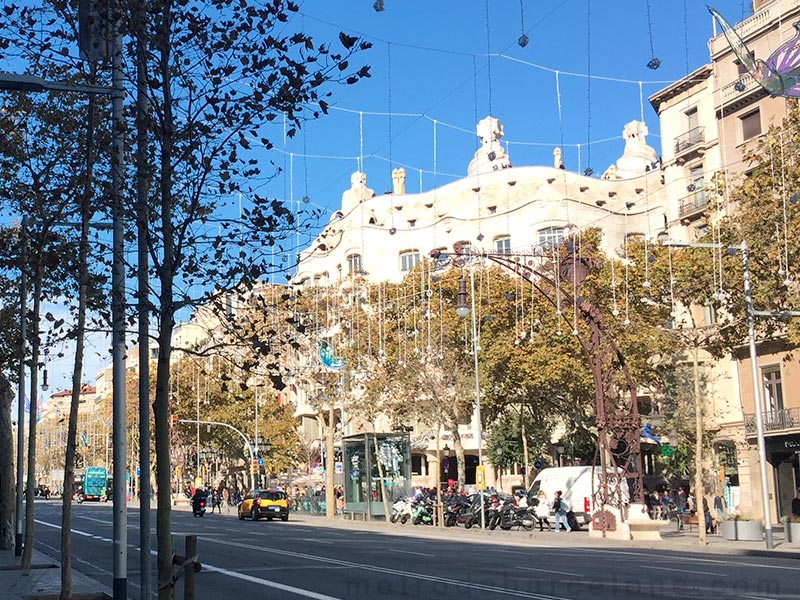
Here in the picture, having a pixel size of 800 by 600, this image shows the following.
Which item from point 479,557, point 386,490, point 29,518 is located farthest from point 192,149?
point 386,490

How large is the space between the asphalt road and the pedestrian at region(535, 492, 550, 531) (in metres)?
6.34

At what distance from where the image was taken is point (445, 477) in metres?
77.4

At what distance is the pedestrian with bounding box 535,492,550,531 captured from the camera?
40.6 metres

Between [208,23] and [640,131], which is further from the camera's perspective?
[640,131]

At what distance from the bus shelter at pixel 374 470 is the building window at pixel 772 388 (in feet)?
51.3

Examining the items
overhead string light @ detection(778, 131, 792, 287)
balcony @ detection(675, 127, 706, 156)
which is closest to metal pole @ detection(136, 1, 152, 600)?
overhead string light @ detection(778, 131, 792, 287)

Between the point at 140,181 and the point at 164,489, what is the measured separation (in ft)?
9.87

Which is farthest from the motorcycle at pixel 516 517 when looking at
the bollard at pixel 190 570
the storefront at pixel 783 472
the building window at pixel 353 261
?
the building window at pixel 353 261

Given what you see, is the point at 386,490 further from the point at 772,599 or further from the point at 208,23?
the point at 208,23

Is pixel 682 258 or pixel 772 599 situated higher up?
pixel 682 258

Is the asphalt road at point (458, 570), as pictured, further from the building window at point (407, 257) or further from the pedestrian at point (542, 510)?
the building window at point (407, 257)

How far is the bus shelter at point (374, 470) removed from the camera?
157 feet

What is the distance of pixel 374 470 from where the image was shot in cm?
4884

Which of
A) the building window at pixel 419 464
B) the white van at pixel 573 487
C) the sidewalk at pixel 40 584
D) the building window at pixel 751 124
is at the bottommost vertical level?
the sidewalk at pixel 40 584
